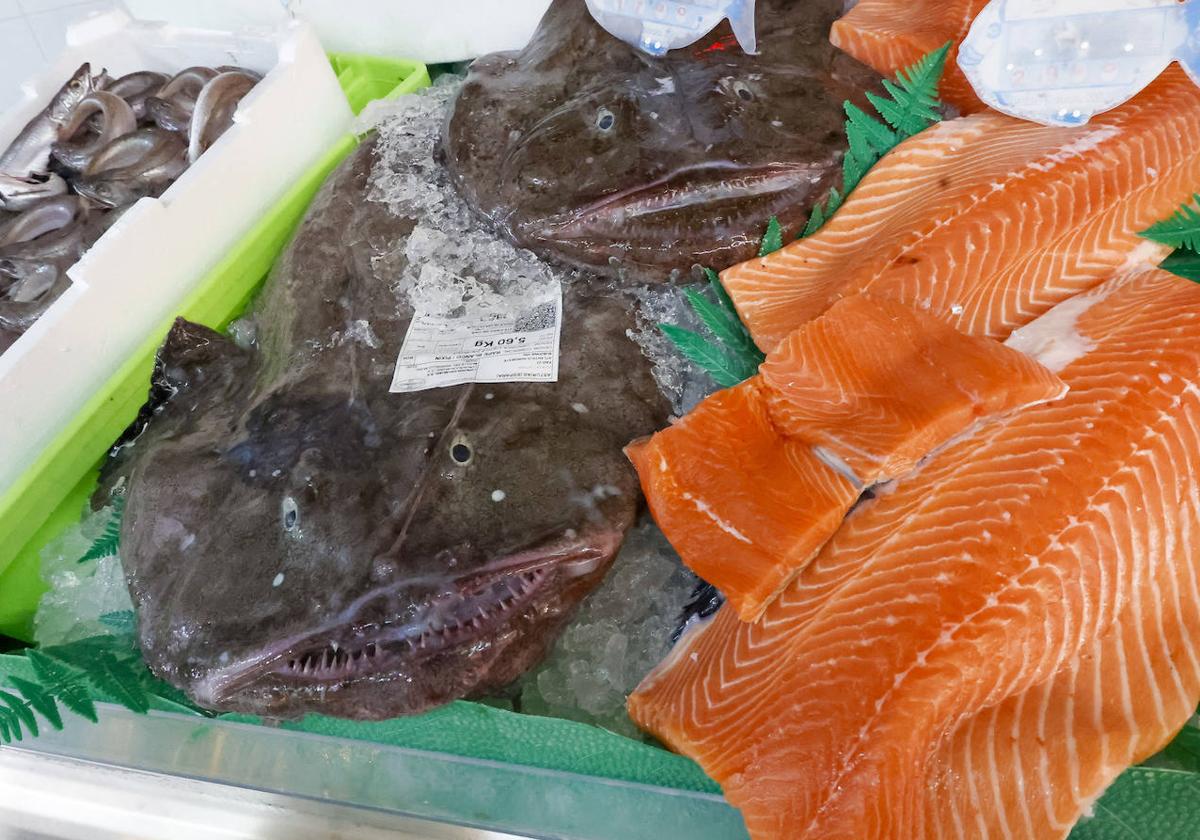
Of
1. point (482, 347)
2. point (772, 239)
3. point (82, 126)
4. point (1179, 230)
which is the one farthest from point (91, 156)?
point (1179, 230)

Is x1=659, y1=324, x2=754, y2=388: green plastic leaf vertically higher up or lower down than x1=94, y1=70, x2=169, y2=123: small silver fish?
lower down

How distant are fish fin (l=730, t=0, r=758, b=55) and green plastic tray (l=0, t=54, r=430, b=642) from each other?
1618 millimetres

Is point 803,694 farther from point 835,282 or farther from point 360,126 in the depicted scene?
point 360,126

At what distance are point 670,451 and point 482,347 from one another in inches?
25.0

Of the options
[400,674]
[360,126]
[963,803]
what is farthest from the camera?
[360,126]

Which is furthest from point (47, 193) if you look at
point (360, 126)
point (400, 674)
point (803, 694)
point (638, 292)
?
point (803, 694)

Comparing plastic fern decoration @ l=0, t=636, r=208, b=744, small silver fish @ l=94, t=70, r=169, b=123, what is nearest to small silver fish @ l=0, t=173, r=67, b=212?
small silver fish @ l=94, t=70, r=169, b=123

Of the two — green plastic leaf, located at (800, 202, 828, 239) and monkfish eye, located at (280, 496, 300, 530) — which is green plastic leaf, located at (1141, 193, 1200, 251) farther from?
monkfish eye, located at (280, 496, 300, 530)

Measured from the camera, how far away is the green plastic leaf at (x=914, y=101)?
2.21 m

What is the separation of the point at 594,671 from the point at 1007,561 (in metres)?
0.97

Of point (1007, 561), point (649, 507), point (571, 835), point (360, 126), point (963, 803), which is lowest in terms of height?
point (571, 835)

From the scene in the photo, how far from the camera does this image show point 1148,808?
140cm

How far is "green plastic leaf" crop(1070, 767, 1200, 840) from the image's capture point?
4.49 feet

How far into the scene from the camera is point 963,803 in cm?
129
